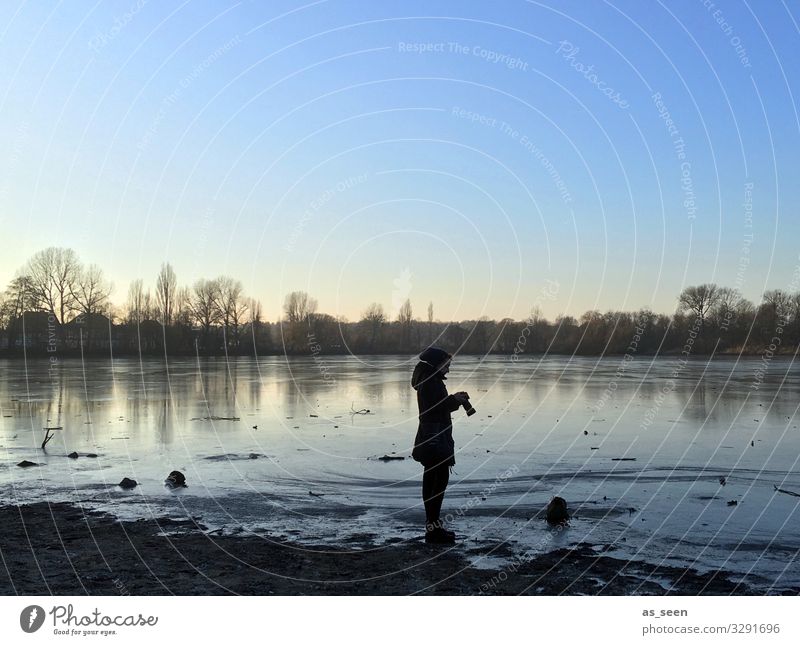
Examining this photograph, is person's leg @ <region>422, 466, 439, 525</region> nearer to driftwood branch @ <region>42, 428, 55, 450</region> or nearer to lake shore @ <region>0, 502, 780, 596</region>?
lake shore @ <region>0, 502, 780, 596</region>

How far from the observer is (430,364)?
918cm

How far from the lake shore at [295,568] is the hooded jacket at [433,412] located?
1.00 meters

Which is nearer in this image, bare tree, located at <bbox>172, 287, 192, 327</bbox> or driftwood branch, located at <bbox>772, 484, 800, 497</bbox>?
driftwood branch, located at <bbox>772, 484, 800, 497</bbox>

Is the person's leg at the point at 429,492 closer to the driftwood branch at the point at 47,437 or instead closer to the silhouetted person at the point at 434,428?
the silhouetted person at the point at 434,428

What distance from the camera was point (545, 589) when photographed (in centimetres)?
693

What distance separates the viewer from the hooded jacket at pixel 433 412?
355 inches

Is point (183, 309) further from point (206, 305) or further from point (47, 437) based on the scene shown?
point (47, 437)

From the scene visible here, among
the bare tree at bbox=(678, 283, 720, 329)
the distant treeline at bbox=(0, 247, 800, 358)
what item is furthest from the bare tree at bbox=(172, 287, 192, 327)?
the bare tree at bbox=(678, 283, 720, 329)

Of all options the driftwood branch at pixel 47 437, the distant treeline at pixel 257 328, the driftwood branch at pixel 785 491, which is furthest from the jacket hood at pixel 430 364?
the distant treeline at pixel 257 328

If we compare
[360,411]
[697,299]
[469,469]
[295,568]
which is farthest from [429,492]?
[697,299]

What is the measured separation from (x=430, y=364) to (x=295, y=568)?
9.26ft

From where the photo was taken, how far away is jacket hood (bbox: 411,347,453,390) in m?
9.15

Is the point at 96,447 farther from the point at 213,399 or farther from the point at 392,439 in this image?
the point at 213,399
